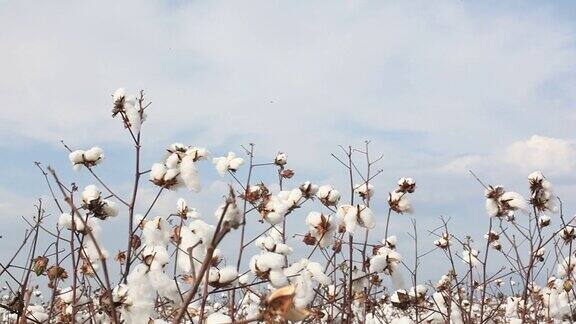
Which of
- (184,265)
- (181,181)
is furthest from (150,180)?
(184,265)

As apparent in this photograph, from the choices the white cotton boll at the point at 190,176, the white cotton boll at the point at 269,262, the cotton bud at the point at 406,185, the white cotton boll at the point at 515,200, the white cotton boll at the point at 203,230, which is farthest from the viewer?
the cotton bud at the point at 406,185

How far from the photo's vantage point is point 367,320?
12.7ft

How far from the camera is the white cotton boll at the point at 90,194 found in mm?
2912

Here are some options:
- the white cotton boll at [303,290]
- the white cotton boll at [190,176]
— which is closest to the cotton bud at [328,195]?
the white cotton boll at [190,176]

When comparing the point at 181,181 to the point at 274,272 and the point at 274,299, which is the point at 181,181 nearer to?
the point at 274,272

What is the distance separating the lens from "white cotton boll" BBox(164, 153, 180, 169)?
3326 mm

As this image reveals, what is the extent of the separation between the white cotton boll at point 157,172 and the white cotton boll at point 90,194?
0.35m

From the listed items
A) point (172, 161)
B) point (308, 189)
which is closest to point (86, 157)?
point (172, 161)

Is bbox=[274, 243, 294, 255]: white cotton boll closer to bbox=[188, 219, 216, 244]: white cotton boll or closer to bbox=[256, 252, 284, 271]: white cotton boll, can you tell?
bbox=[256, 252, 284, 271]: white cotton boll

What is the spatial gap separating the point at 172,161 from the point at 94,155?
626 millimetres

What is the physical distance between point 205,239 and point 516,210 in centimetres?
233

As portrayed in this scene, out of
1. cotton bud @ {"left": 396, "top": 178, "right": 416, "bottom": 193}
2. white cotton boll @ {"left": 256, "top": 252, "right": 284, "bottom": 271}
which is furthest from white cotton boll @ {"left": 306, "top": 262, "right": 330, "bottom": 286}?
cotton bud @ {"left": 396, "top": 178, "right": 416, "bottom": 193}

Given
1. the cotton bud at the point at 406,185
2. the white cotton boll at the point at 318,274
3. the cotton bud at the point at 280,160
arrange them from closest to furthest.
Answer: the white cotton boll at the point at 318,274, the cotton bud at the point at 406,185, the cotton bud at the point at 280,160

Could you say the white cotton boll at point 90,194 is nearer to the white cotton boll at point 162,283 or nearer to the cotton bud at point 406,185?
the white cotton boll at point 162,283
